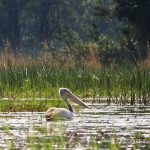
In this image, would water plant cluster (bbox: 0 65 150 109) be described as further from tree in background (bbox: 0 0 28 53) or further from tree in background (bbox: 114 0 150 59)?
tree in background (bbox: 0 0 28 53)

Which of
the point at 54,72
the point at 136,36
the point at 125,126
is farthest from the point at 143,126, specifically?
the point at 136,36

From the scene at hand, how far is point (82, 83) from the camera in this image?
57.3 feet

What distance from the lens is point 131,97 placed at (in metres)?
15.5

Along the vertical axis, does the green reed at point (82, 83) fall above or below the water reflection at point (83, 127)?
above

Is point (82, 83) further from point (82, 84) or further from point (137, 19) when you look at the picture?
point (137, 19)

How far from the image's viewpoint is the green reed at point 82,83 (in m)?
15.8

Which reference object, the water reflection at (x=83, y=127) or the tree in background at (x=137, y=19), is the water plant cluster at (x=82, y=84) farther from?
the tree in background at (x=137, y=19)

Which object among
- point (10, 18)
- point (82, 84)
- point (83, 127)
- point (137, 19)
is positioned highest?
point (10, 18)

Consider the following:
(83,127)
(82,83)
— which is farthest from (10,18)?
(83,127)

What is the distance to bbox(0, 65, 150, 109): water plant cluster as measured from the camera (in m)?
15.8

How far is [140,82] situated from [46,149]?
26.3 feet

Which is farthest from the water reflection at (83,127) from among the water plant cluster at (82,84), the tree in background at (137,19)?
the tree in background at (137,19)

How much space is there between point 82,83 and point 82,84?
4 centimetres

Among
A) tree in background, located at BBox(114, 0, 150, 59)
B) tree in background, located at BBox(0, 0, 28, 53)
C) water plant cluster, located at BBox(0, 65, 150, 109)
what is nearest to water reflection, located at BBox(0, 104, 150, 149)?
water plant cluster, located at BBox(0, 65, 150, 109)
